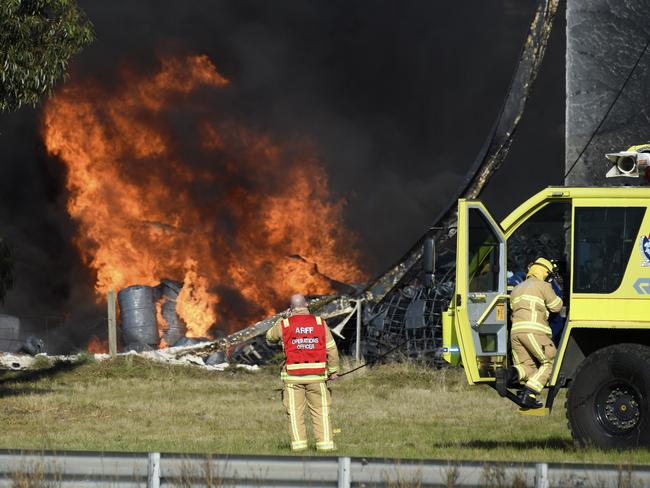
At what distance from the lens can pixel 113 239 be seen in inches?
1249

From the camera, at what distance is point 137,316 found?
1174 inches

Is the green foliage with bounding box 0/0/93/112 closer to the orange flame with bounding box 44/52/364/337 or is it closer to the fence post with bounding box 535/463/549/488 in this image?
the orange flame with bounding box 44/52/364/337

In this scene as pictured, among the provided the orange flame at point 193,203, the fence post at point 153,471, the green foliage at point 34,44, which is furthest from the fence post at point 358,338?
the fence post at point 153,471

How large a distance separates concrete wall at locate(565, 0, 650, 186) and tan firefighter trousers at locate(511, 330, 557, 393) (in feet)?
42.9

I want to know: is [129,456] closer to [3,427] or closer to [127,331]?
[3,427]

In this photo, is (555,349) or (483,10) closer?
(555,349)

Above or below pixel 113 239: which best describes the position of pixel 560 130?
above

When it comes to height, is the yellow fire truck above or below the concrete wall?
below

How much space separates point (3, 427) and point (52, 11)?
7.92 m

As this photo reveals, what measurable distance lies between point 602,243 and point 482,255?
4.15ft

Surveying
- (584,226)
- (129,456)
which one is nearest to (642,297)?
(584,226)

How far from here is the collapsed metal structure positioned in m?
26.9

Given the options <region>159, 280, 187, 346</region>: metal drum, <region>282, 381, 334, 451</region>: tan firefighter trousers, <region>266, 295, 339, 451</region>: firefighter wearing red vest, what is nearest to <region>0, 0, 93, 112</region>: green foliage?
<region>266, 295, 339, 451</region>: firefighter wearing red vest

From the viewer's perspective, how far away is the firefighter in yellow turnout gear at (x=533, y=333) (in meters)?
13.0
